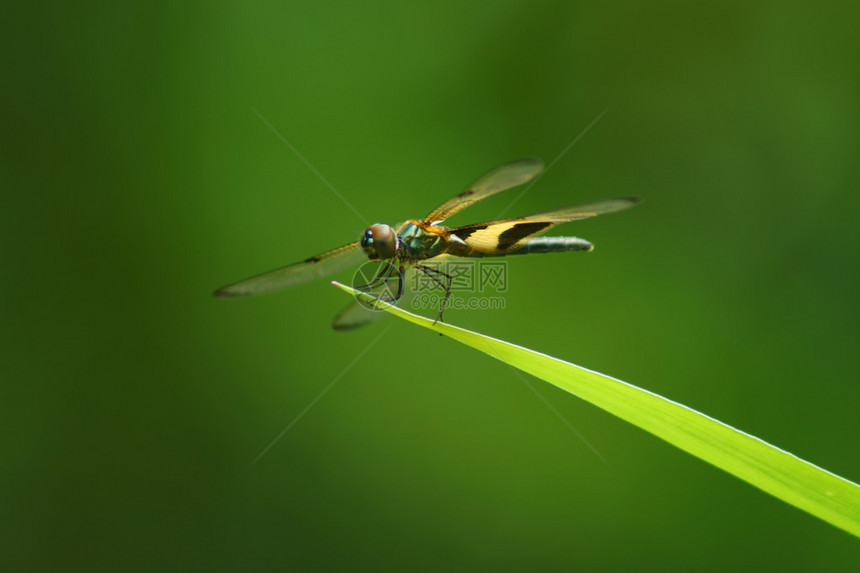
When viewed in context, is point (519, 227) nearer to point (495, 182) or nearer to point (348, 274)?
point (495, 182)

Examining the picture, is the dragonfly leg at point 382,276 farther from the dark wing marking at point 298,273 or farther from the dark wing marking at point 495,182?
the dark wing marking at point 495,182

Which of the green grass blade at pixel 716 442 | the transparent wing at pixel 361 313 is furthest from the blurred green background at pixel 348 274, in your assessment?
the green grass blade at pixel 716 442

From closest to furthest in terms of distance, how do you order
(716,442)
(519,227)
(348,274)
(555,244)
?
(716,442), (519,227), (555,244), (348,274)

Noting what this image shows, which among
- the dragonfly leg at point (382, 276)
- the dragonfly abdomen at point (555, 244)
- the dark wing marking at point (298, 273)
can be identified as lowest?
the dragonfly abdomen at point (555, 244)

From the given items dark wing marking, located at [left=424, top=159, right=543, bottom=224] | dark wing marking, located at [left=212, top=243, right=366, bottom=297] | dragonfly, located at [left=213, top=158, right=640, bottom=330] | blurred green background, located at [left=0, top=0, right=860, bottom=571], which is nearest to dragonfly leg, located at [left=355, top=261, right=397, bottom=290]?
dragonfly, located at [left=213, top=158, right=640, bottom=330]

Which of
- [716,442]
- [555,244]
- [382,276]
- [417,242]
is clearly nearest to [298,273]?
[382,276]
